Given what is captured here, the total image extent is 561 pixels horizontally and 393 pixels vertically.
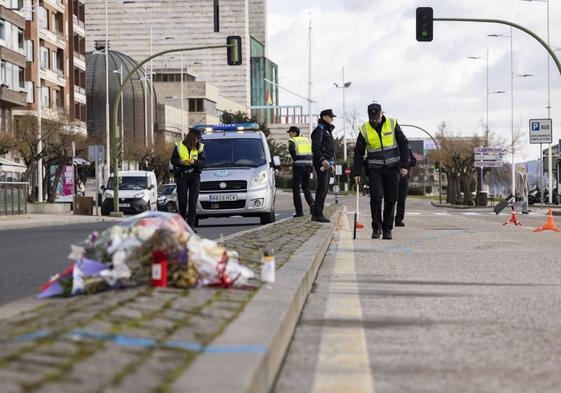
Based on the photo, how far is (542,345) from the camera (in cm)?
651

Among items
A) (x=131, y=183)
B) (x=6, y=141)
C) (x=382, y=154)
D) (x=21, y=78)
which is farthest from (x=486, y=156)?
(x=382, y=154)

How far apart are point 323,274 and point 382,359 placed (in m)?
5.46

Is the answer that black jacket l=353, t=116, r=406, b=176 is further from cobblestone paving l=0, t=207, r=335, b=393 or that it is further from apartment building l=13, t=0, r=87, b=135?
apartment building l=13, t=0, r=87, b=135

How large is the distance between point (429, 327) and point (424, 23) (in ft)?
91.6

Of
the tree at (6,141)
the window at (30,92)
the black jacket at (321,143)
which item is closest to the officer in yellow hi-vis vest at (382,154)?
the black jacket at (321,143)

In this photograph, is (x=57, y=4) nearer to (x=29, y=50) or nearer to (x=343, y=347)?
(x=29, y=50)

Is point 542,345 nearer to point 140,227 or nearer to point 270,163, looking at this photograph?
point 140,227

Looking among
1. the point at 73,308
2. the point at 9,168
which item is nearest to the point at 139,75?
the point at 9,168

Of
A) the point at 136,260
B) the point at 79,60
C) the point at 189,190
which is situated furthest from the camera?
the point at 79,60

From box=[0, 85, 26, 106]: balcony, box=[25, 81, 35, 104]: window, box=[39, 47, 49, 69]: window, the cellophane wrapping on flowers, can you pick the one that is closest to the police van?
the cellophane wrapping on flowers

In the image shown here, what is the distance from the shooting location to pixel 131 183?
4891 centimetres

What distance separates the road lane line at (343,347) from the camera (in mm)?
5246

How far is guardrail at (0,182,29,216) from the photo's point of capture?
47.1 meters

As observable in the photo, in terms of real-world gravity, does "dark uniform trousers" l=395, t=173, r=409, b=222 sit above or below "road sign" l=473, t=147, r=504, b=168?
below
